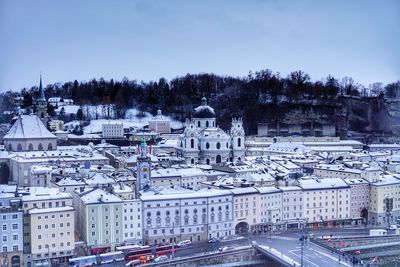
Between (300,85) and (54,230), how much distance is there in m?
13.9

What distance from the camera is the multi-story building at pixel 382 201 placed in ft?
31.4

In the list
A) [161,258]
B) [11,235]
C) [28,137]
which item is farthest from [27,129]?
[161,258]

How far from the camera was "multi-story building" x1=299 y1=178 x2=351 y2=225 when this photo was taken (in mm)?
9320

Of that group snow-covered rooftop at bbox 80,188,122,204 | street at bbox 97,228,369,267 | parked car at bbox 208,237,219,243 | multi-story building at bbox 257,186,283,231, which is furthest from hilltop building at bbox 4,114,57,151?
street at bbox 97,228,369,267

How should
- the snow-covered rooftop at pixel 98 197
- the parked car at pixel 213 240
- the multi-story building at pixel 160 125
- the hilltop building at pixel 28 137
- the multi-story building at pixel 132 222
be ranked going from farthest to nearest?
the multi-story building at pixel 160 125, the hilltop building at pixel 28 137, the parked car at pixel 213 240, the multi-story building at pixel 132 222, the snow-covered rooftop at pixel 98 197

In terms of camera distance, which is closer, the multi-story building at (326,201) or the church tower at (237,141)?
the multi-story building at (326,201)

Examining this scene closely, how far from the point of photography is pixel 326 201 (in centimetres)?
941

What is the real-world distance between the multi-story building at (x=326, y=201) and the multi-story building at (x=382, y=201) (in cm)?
40

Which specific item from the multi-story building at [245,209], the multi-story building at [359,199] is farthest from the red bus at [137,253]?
the multi-story building at [359,199]

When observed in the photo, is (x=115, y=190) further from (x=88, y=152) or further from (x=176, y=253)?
(x=88, y=152)

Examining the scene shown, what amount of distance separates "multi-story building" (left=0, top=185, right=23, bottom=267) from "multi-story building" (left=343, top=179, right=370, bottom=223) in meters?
4.90

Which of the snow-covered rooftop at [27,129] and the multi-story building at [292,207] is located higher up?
the snow-covered rooftop at [27,129]

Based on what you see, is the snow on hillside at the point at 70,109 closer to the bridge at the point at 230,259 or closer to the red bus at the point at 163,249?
the red bus at the point at 163,249

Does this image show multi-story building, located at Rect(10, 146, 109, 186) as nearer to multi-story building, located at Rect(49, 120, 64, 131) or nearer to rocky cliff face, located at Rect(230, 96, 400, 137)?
multi-story building, located at Rect(49, 120, 64, 131)
